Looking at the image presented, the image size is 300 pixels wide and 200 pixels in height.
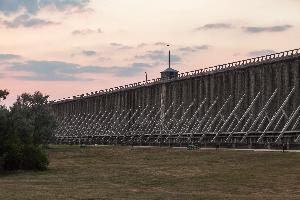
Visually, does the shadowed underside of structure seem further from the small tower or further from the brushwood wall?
the small tower

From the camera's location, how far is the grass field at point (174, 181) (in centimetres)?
2362

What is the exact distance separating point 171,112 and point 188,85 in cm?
703

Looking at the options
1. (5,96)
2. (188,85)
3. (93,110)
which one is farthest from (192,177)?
(93,110)

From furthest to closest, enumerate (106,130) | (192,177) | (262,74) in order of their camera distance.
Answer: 1. (106,130)
2. (262,74)
3. (192,177)

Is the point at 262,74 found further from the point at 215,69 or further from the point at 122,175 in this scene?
the point at 122,175

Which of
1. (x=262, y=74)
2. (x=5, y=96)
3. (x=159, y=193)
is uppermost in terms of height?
(x=262, y=74)

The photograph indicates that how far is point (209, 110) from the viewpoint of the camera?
82.0 metres

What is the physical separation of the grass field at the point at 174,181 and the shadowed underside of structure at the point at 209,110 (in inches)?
708

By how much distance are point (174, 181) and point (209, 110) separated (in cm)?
5230

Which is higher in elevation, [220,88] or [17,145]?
[220,88]

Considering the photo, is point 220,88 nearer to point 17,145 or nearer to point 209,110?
point 209,110

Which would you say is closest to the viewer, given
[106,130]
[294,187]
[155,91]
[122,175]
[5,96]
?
[294,187]

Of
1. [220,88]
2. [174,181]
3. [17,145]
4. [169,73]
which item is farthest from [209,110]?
[174,181]

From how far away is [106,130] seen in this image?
116 meters
